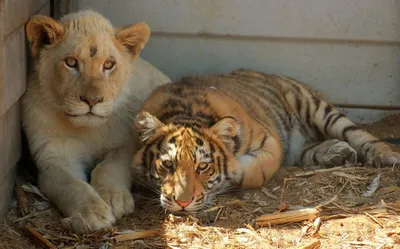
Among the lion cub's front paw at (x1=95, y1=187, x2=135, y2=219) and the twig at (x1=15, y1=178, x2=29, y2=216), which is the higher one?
the lion cub's front paw at (x1=95, y1=187, x2=135, y2=219)

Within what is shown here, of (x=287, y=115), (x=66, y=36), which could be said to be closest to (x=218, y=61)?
(x=287, y=115)

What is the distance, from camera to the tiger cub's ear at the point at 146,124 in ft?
16.1

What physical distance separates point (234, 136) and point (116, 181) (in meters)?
0.76

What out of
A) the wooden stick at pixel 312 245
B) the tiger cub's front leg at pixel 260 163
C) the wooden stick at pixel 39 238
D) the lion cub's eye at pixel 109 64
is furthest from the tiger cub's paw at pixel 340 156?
the wooden stick at pixel 39 238

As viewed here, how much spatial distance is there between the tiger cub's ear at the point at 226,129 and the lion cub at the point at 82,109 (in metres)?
0.64

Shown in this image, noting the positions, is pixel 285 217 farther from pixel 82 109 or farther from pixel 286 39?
pixel 286 39

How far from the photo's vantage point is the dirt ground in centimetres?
442

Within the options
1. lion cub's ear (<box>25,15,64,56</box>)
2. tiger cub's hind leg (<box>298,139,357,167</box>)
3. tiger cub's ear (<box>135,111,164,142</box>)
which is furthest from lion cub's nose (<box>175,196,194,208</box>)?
tiger cub's hind leg (<box>298,139,357,167</box>)

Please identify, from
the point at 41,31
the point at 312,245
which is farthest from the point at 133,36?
the point at 312,245

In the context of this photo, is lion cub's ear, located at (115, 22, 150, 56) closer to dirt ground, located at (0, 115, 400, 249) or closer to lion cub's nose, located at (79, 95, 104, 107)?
lion cub's nose, located at (79, 95, 104, 107)

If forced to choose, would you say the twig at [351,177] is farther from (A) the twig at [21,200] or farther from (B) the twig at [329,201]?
(A) the twig at [21,200]

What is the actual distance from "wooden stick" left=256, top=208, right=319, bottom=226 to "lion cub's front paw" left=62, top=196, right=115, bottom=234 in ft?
2.70

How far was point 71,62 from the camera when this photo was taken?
505 cm

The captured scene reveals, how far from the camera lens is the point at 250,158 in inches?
205
